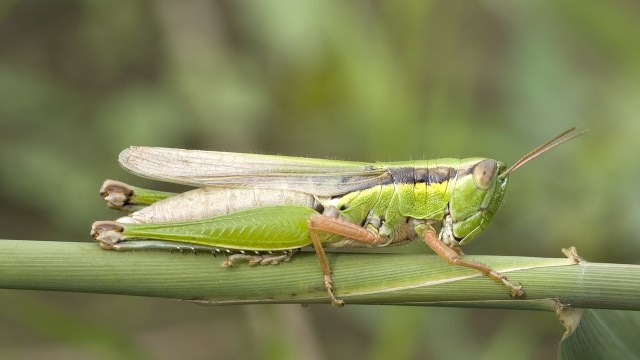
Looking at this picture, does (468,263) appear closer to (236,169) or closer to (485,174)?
(485,174)

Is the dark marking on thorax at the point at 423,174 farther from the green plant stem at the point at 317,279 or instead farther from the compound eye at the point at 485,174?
the green plant stem at the point at 317,279

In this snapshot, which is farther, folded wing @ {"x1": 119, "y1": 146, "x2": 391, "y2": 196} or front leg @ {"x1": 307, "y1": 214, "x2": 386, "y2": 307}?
folded wing @ {"x1": 119, "y1": 146, "x2": 391, "y2": 196}

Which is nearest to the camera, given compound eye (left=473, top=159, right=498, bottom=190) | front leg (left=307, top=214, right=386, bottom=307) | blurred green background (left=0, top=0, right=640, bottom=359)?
front leg (left=307, top=214, right=386, bottom=307)

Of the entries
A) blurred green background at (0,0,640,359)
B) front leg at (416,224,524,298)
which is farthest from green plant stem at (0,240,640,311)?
blurred green background at (0,0,640,359)

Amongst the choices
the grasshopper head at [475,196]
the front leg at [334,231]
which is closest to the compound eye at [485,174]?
the grasshopper head at [475,196]

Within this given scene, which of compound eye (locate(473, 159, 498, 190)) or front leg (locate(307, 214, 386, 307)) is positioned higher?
compound eye (locate(473, 159, 498, 190))

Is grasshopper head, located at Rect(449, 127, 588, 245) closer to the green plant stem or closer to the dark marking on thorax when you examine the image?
the dark marking on thorax

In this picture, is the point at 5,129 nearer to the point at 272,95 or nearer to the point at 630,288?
the point at 272,95
